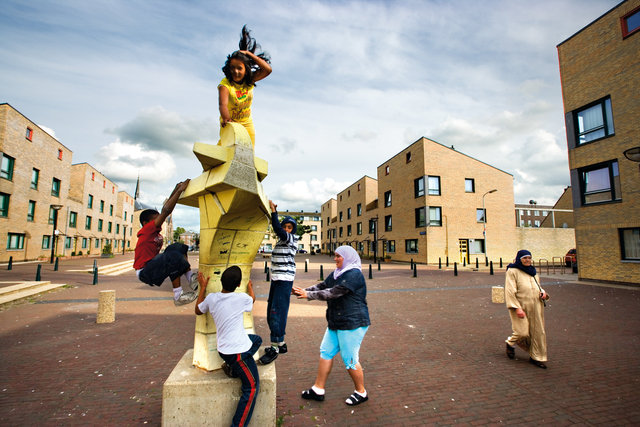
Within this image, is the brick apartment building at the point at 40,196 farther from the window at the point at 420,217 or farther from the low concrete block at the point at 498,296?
the window at the point at 420,217

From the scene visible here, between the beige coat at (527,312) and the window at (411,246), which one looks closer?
A: the beige coat at (527,312)

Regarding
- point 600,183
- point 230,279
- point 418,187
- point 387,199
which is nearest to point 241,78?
point 230,279

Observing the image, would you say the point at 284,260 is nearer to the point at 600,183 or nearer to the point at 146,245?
the point at 146,245

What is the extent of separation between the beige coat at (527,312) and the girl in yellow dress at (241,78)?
4.70m

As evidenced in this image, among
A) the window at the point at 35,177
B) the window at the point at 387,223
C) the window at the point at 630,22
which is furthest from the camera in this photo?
the window at the point at 387,223

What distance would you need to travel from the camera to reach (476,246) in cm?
2914

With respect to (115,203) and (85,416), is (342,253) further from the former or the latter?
(115,203)

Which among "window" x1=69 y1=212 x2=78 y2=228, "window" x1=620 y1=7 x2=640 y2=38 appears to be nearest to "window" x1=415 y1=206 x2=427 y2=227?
"window" x1=620 y1=7 x2=640 y2=38

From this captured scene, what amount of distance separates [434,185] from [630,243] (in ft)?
53.1

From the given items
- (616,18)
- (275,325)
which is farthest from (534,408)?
(616,18)

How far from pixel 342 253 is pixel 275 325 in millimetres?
1237

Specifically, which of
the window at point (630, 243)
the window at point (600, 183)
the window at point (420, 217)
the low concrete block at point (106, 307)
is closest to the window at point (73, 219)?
the low concrete block at point (106, 307)

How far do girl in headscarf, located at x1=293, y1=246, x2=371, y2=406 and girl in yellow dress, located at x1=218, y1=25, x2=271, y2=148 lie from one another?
6.38 ft

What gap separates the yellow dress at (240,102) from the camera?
123 inches
